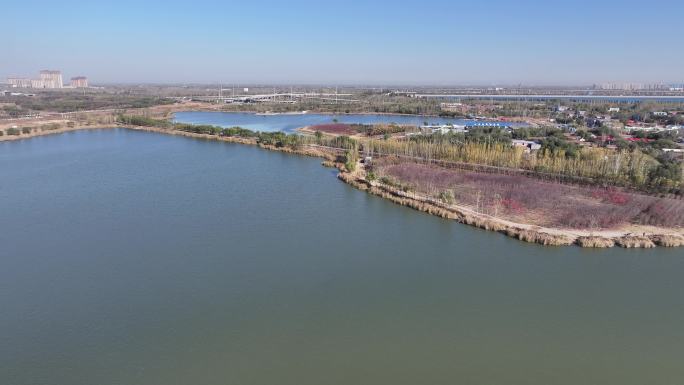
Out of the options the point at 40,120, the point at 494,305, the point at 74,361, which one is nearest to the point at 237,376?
the point at 74,361

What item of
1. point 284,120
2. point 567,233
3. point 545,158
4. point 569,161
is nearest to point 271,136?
point 545,158

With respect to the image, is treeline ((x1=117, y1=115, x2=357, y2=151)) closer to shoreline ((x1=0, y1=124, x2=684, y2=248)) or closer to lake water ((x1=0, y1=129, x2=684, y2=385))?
shoreline ((x1=0, y1=124, x2=684, y2=248))

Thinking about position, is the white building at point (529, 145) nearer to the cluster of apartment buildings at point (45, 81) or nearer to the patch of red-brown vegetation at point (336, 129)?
the patch of red-brown vegetation at point (336, 129)

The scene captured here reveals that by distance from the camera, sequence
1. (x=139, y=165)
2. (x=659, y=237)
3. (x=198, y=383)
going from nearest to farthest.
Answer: (x=198, y=383)
(x=659, y=237)
(x=139, y=165)

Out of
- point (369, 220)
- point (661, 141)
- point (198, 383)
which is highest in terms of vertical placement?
point (661, 141)

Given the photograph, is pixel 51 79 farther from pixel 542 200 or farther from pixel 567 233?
pixel 567 233

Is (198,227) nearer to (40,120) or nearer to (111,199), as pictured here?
(111,199)

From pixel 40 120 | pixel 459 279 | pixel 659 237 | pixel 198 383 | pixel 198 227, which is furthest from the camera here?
pixel 40 120
